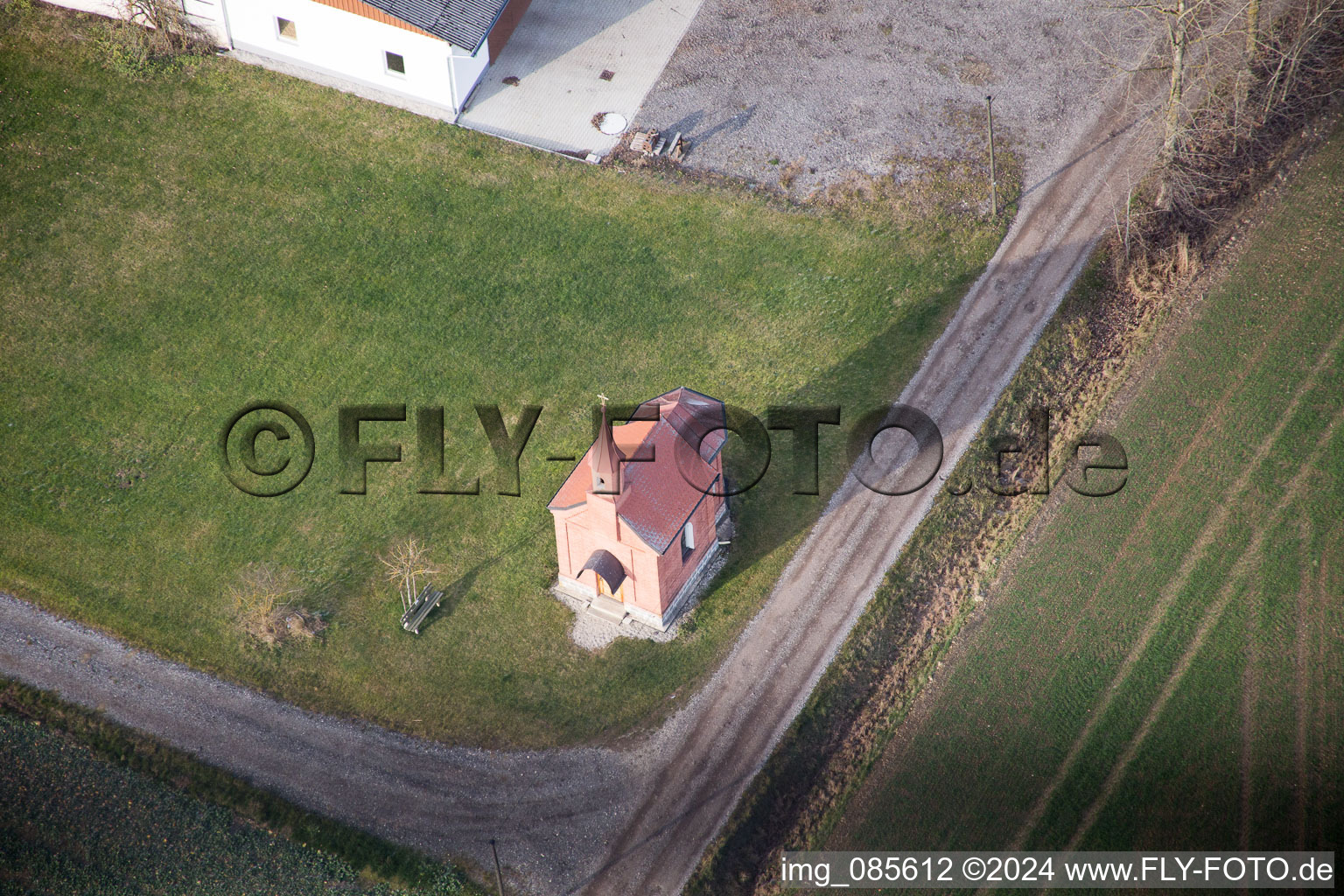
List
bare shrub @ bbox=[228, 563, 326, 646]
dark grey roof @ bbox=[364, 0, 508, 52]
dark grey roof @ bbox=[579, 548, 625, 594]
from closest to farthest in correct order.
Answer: dark grey roof @ bbox=[579, 548, 625, 594]
bare shrub @ bbox=[228, 563, 326, 646]
dark grey roof @ bbox=[364, 0, 508, 52]

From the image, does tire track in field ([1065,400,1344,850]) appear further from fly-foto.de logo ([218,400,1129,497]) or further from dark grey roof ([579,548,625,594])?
dark grey roof ([579,548,625,594])

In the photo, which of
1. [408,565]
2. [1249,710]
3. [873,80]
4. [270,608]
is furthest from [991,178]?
[270,608]

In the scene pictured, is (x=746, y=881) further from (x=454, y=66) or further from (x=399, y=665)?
(x=454, y=66)

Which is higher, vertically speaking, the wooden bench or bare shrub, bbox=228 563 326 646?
the wooden bench

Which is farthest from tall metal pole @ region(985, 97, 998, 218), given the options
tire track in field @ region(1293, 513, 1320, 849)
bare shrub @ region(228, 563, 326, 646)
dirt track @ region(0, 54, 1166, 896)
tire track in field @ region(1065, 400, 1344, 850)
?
bare shrub @ region(228, 563, 326, 646)

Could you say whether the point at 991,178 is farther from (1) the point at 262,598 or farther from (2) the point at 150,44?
(2) the point at 150,44

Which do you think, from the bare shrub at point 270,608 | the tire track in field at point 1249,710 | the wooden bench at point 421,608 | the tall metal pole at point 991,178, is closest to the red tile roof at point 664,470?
the wooden bench at point 421,608
